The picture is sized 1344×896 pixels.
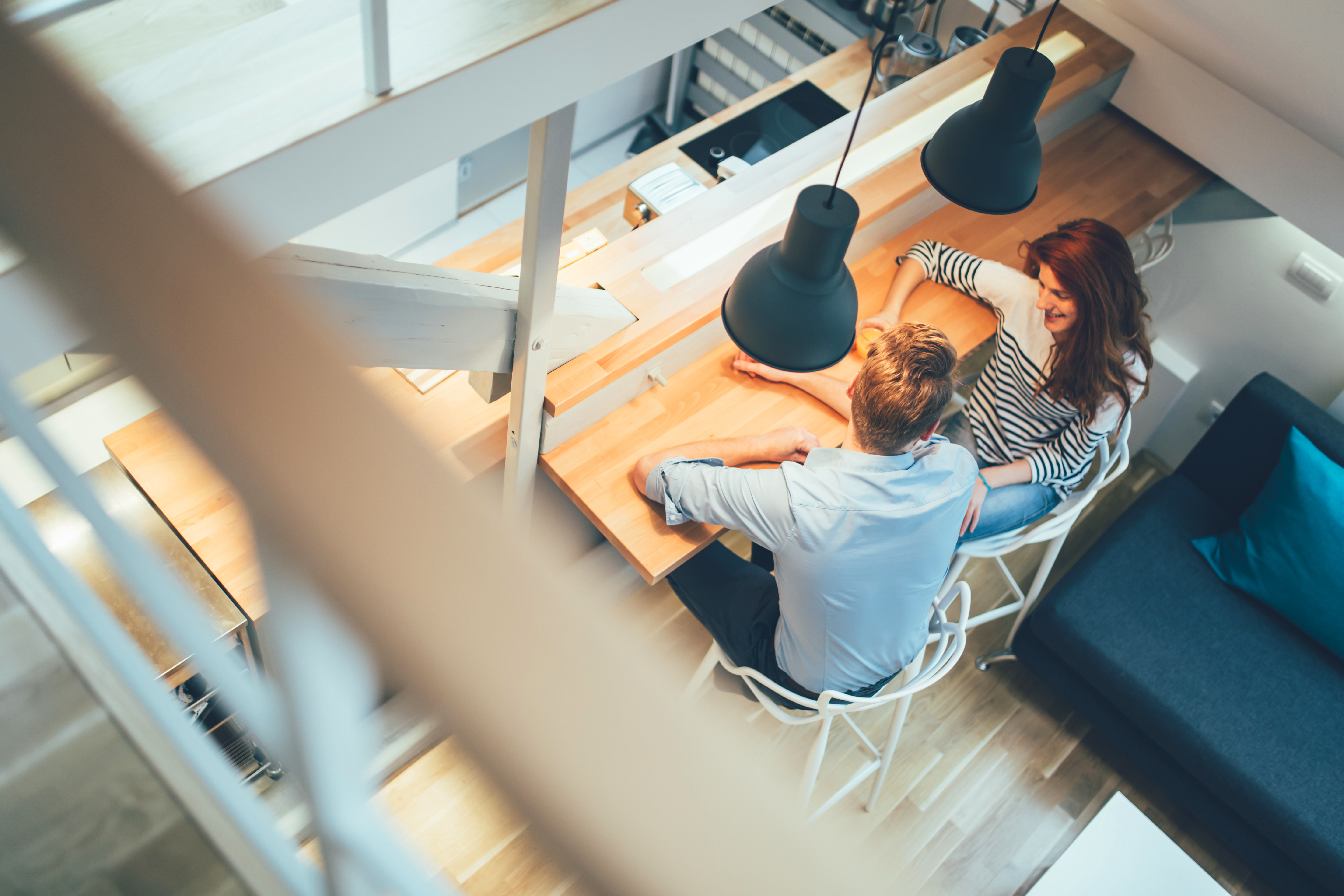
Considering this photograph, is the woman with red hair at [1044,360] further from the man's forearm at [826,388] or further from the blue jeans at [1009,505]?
the man's forearm at [826,388]

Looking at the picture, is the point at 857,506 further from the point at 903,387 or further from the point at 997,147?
the point at 997,147

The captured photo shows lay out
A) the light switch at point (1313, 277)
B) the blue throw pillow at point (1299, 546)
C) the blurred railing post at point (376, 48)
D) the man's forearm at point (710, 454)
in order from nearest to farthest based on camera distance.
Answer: the blurred railing post at point (376, 48) → the man's forearm at point (710, 454) → the blue throw pillow at point (1299, 546) → the light switch at point (1313, 277)

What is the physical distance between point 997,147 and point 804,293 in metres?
0.59

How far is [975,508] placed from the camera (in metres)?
2.42

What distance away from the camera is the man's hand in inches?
88.7

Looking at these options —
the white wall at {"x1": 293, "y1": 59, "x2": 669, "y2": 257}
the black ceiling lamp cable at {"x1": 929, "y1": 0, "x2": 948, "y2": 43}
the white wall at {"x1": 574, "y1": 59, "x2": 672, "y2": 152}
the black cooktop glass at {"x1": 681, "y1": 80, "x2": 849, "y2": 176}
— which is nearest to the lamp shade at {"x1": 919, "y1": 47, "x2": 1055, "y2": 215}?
the black cooktop glass at {"x1": 681, "y1": 80, "x2": 849, "y2": 176}

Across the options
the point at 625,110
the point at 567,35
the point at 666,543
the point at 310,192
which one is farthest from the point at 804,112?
the point at 310,192

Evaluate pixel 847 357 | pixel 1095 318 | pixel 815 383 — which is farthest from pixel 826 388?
pixel 1095 318

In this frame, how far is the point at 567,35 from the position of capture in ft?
4.87

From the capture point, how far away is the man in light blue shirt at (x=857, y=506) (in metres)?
1.93

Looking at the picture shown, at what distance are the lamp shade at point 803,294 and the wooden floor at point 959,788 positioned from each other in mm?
1178

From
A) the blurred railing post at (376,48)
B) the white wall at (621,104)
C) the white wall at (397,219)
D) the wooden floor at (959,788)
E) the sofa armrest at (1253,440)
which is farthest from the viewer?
the white wall at (621,104)

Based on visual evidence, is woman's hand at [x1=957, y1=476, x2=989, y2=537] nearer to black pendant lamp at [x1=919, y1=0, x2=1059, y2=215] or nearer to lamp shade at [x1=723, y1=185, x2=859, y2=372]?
black pendant lamp at [x1=919, y1=0, x2=1059, y2=215]

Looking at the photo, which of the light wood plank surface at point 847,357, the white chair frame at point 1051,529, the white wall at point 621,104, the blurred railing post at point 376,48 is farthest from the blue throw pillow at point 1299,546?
the white wall at point 621,104
